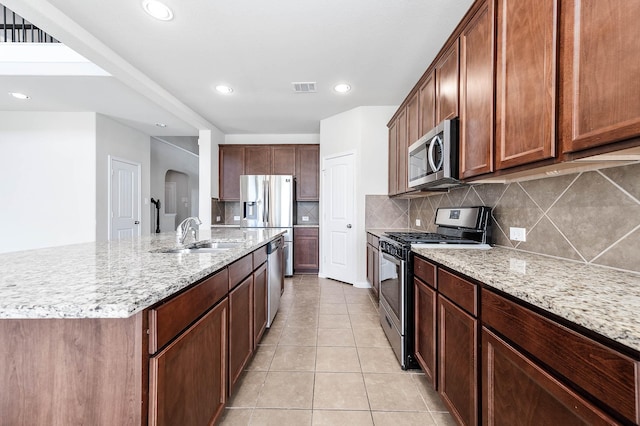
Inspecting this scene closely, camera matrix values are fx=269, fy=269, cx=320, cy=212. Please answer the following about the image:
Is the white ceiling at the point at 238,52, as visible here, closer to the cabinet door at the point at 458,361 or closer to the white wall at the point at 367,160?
the white wall at the point at 367,160

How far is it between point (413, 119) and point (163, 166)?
688cm

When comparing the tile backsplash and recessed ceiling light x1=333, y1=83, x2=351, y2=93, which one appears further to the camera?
recessed ceiling light x1=333, y1=83, x2=351, y2=93

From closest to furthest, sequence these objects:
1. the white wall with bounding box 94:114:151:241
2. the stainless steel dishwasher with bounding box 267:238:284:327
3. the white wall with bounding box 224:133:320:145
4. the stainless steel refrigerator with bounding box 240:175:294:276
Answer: the stainless steel dishwasher with bounding box 267:238:284:327 < the white wall with bounding box 94:114:151:241 < the stainless steel refrigerator with bounding box 240:175:294:276 < the white wall with bounding box 224:133:320:145

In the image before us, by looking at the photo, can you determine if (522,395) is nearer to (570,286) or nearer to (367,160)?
(570,286)

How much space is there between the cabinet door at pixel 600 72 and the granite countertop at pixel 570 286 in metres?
0.47

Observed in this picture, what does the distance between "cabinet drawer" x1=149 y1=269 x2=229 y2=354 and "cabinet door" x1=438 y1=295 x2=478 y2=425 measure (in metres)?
1.13

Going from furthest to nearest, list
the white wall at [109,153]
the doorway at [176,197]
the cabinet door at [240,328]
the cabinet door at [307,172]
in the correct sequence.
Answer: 1. the doorway at [176,197]
2. the cabinet door at [307,172]
3. the white wall at [109,153]
4. the cabinet door at [240,328]

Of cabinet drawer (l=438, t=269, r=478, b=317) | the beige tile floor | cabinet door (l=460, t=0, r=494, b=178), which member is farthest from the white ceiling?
the beige tile floor

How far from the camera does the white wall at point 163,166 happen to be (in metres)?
6.84

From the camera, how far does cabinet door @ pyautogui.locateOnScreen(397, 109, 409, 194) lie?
9.84ft

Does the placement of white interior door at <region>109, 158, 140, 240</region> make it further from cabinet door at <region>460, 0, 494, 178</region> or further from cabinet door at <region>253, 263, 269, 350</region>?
cabinet door at <region>460, 0, 494, 178</region>

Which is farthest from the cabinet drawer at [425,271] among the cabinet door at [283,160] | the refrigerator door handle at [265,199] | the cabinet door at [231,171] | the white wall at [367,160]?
the cabinet door at [231,171]

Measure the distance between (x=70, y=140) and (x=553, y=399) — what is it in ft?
19.2

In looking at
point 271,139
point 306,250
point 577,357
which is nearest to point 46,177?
point 271,139
